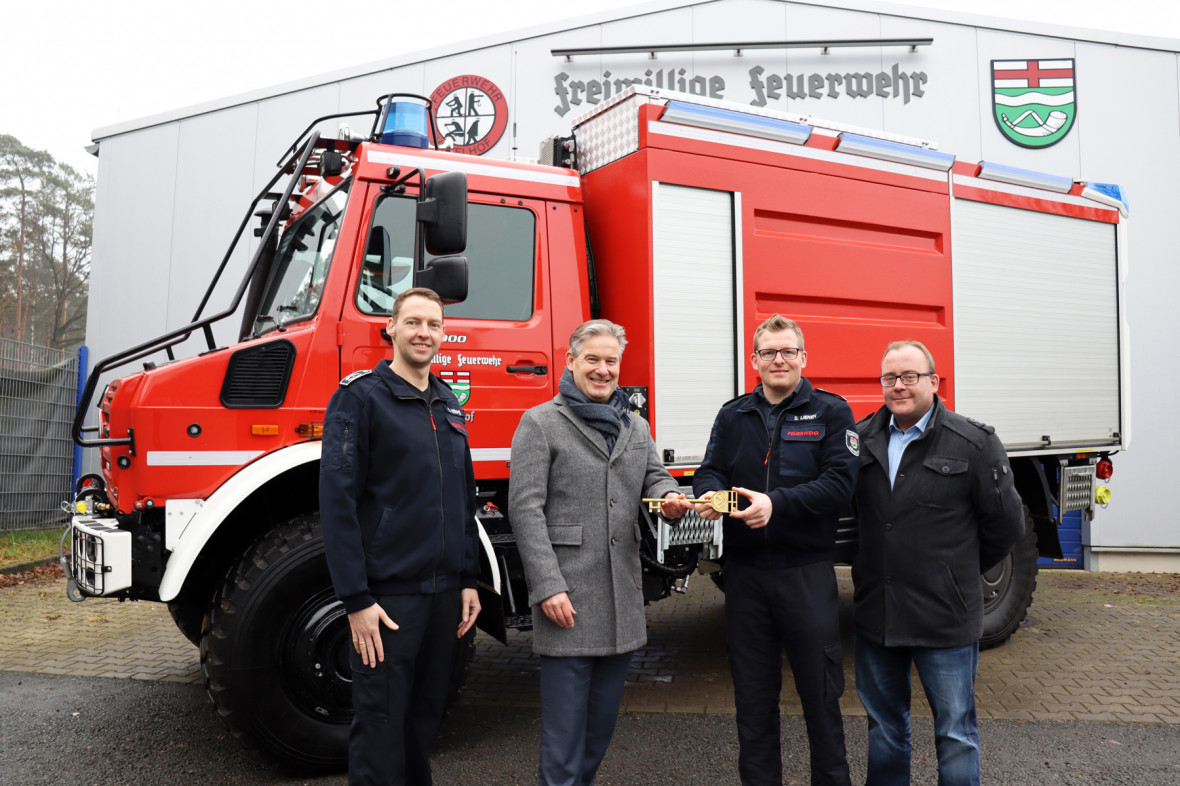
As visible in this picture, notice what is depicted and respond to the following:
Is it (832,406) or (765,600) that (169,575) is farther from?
(832,406)

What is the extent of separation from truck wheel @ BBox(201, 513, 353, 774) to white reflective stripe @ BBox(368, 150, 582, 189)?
1.72 m

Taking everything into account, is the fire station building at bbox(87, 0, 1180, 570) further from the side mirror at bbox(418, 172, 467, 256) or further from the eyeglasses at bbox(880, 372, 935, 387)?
the eyeglasses at bbox(880, 372, 935, 387)

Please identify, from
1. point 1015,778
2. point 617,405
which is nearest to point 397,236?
point 617,405

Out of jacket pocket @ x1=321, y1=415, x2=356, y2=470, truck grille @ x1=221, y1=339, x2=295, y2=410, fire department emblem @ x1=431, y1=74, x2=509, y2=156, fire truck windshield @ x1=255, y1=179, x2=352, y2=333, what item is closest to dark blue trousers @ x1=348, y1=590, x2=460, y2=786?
jacket pocket @ x1=321, y1=415, x2=356, y2=470

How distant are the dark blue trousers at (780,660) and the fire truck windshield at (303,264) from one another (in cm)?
230

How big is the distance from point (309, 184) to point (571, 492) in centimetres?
263

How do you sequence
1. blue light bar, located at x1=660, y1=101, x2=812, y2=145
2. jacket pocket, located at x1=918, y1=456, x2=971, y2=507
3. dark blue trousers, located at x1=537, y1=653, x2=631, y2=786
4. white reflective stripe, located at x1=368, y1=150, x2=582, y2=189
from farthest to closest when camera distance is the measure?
blue light bar, located at x1=660, y1=101, x2=812, y2=145 < white reflective stripe, located at x1=368, y1=150, x2=582, y2=189 < jacket pocket, located at x1=918, y1=456, x2=971, y2=507 < dark blue trousers, located at x1=537, y1=653, x2=631, y2=786

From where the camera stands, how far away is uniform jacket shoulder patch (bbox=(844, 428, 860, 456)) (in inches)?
111

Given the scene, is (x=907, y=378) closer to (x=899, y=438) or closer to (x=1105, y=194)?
(x=899, y=438)

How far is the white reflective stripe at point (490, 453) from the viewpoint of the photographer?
12.7 feet

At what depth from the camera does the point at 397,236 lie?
379 centimetres

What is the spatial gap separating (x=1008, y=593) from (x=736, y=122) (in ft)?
12.4

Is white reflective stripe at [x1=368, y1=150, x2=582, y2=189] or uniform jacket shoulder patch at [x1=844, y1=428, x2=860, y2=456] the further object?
white reflective stripe at [x1=368, y1=150, x2=582, y2=189]

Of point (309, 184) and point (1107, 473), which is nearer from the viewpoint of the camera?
point (309, 184)
